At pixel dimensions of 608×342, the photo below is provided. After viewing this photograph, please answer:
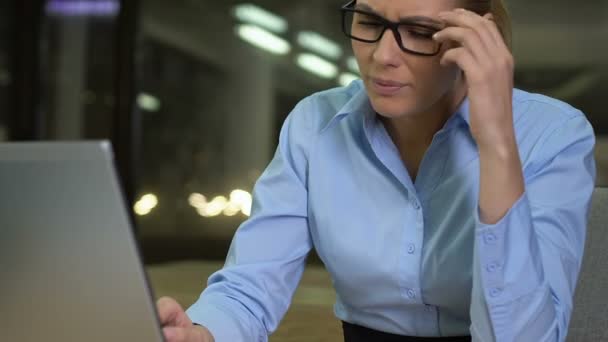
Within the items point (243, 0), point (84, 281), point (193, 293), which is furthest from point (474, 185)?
point (243, 0)

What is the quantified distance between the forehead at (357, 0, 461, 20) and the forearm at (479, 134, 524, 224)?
0.20m

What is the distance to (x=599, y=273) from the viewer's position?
3.92ft

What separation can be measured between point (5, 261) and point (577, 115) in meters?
0.74

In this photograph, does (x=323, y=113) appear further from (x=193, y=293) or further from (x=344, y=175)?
(x=193, y=293)

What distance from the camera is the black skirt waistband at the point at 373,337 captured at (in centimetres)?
117

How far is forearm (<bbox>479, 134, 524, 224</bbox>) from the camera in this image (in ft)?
3.09

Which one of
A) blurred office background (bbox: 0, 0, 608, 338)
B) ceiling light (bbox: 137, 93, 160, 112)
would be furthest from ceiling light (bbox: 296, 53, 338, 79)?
ceiling light (bbox: 137, 93, 160, 112)

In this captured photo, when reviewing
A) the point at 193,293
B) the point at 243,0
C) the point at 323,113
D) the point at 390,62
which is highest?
the point at 390,62

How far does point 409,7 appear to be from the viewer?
1068 millimetres

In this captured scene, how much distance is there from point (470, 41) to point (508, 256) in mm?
236

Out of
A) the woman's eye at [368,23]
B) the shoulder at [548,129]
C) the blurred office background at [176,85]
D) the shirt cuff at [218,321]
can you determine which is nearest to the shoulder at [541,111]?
the shoulder at [548,129]

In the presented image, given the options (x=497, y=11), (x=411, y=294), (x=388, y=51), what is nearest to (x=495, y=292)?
(x=411, y=294)

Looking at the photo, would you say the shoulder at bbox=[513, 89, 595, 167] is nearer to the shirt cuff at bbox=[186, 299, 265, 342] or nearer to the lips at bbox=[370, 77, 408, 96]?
the lips at bbox=[370, 77, 408, 96]

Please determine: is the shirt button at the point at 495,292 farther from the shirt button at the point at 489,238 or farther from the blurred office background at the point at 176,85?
the blurred office background at the point at 176,85
